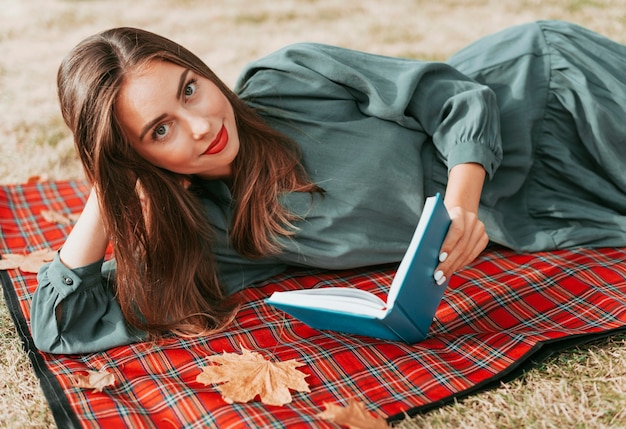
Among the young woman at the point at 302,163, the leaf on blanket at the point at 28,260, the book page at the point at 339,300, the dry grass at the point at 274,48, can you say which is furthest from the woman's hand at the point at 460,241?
the leaf on blanket at the point at 28,260

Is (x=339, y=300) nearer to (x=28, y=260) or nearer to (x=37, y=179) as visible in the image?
(x=28, y=260)

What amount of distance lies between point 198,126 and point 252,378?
809 mm

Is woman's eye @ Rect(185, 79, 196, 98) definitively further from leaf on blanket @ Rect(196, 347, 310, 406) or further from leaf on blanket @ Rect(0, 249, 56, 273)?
leaf on blanket @ Rect(0, 249, 56, 273)

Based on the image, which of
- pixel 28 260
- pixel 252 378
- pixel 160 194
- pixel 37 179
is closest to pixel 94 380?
pixel 252 378

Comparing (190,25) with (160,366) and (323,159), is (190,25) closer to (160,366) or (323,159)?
(323,159)

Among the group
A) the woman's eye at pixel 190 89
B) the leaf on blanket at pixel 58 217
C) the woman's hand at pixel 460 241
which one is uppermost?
the woman's eye at pixel 190 89

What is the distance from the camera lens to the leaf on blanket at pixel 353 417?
6.42 feet

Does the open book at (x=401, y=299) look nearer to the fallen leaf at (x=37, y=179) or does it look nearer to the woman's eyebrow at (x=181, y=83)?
the woman's eyebrow at (x=181, y=83)

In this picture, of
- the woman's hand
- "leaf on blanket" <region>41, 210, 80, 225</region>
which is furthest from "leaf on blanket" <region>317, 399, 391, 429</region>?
"leaf on blanket" <region>41, 210, 80, 225</region>

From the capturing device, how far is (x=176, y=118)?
7.72 feet

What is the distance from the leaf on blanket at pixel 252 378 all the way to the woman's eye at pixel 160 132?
0.74m

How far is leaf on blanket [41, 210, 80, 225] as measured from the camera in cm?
361

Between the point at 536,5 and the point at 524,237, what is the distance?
4.54 meters

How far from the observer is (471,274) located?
111 inches
